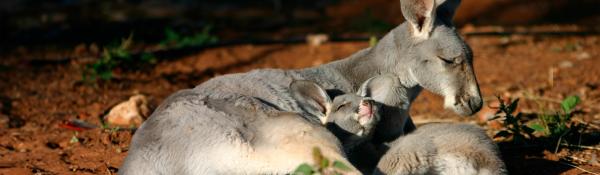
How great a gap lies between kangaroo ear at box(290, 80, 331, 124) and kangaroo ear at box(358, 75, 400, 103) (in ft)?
0.92

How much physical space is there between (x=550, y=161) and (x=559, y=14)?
8.40 m

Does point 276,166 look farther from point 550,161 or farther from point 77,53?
point 77,53

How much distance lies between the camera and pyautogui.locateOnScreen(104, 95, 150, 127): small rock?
22.5ft

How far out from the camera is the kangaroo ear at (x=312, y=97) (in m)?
4.84

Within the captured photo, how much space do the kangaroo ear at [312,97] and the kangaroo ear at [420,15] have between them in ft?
2.42

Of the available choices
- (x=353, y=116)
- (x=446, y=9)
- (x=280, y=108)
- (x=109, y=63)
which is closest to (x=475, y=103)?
(x=446, y=9)

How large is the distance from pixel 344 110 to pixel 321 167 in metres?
0.91

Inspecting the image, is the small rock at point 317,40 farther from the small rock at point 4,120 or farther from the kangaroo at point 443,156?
the kangaroo at point 443,156

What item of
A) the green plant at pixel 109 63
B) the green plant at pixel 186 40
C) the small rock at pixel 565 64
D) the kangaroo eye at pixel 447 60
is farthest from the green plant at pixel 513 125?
the green plant at pixel 186 40

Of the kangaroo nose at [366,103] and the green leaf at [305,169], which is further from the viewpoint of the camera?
the kangaroo nose at [366,103]

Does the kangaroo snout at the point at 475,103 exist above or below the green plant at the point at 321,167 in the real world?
above

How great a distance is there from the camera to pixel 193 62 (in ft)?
30.5

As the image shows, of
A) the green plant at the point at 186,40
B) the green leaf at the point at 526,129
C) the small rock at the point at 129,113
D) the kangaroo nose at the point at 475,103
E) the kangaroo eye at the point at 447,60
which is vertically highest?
the green plant at the point at 186,40

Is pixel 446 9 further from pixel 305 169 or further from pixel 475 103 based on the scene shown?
pixel 305 169
